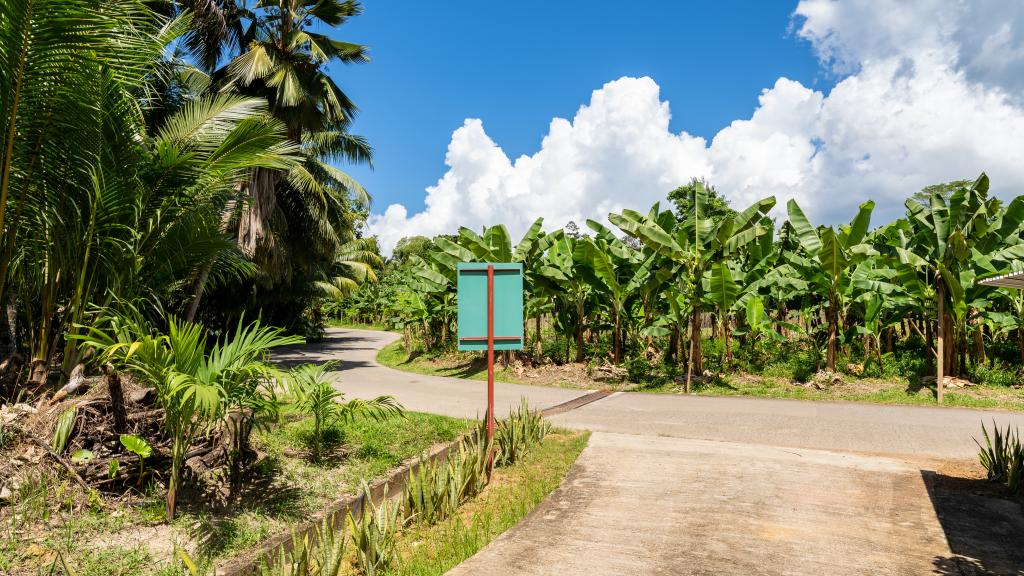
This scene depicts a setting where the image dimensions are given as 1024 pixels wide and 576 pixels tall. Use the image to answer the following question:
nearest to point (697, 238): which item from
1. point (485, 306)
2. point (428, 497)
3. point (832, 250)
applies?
point (832, 250)

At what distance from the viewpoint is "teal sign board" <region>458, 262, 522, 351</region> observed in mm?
5777

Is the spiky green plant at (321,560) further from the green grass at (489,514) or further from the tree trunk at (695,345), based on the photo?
the tree trunk at (695,345)

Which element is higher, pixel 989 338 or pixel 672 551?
pixel 989 338

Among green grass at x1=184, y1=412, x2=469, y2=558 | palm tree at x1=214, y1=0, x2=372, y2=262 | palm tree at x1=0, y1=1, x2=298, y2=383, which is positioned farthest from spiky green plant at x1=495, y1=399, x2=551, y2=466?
palm tree at x1=214, y1=0, x2=372, y2=262

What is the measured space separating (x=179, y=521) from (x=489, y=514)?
2.26 meters

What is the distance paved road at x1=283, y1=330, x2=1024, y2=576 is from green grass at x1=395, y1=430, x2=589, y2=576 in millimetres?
145

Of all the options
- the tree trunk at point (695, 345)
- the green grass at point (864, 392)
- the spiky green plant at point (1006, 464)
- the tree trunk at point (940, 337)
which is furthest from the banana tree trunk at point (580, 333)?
the spiky green plant at point (1006, 464)

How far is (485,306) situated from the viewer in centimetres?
582

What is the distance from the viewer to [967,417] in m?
9.18

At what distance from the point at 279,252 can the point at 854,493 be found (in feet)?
55.0

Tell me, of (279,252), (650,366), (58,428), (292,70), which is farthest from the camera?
(279,252)

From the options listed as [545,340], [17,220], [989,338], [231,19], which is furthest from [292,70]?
[989,338]

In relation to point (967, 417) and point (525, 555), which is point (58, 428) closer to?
point (525, 555)

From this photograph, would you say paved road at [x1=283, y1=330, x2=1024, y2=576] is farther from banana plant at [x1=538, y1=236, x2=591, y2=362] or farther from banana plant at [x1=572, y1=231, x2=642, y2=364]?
banana plant at [x1=538, y1=236, x2=591, y2=362]
